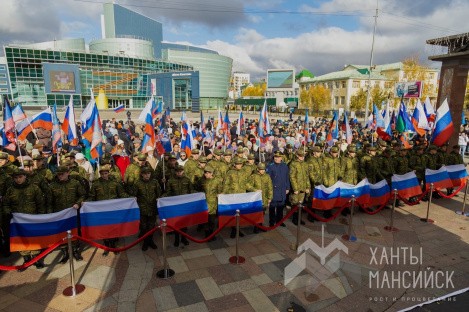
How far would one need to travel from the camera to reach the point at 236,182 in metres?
7.05

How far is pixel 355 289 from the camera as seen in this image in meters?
5.20

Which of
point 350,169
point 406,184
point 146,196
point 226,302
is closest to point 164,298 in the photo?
point 226,302

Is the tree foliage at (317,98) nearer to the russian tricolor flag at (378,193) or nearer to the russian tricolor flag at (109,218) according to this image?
the russian tricolor flag at (378,193)

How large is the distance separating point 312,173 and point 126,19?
127641 mm

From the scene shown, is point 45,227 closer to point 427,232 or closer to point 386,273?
point 386,273

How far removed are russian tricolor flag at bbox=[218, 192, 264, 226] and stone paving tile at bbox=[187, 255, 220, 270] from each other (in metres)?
0.83

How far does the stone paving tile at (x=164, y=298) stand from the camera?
4.67 metres

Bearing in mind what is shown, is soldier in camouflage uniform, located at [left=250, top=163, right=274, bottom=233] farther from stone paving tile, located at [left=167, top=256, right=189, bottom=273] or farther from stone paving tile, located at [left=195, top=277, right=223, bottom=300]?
stone paving tile, located at [left=195, top=277, right=223, bottom=300]

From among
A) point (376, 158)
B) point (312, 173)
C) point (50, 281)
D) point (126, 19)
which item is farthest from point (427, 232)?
point (126, 19)

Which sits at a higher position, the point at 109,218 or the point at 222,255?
the point at 109,218

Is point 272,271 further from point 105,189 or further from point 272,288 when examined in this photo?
point 105,189

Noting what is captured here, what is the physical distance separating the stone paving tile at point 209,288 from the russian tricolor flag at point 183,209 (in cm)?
138

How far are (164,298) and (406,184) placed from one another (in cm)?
771

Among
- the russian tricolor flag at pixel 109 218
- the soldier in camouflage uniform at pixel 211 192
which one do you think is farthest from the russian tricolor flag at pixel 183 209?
the russian tricolor flag at pixel 109 218
